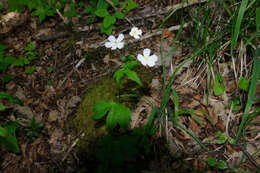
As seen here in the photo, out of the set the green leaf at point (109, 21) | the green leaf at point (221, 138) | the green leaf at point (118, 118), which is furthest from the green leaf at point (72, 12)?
the green leaf at point (221, 138)

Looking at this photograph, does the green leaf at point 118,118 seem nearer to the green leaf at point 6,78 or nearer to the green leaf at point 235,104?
the green leaf at point 235,104

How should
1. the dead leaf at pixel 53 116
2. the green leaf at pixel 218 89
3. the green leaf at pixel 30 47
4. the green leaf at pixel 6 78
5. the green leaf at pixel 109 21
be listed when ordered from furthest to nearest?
1. the green leaf at pixel 30 47
2. the green leaf at pixel 6 78
3. the green leaf at pixel 109 21
4. the dead leaf at pixel 53 116
5. the green leaf at pixel 218 89

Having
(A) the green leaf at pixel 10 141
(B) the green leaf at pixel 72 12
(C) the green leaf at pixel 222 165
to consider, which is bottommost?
(C) the green leaf at pixel 222 165

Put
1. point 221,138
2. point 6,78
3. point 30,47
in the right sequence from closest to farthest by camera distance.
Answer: point 221,138
point 6,78
point 30,47

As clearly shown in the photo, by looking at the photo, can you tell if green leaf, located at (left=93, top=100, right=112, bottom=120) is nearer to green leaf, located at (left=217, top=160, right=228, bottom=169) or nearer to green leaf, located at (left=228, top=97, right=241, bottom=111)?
green leaf, located at (left=217, top=160, right=228, bottom=169)

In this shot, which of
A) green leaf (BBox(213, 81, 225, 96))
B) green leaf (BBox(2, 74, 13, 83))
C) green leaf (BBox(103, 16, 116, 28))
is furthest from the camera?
green leaf (BBox(2, 74, 13, 83))

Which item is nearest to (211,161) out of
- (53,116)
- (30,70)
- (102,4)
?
(53,116)

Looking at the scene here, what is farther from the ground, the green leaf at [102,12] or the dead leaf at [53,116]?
the green leaf at [102,12]

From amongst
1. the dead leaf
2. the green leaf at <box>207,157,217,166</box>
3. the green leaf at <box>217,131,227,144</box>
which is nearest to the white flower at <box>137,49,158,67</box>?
the green leaf at <box>217,131,227,144</box>

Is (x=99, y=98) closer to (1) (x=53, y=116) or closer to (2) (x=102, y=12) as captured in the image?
(1) (x=53, y=116)

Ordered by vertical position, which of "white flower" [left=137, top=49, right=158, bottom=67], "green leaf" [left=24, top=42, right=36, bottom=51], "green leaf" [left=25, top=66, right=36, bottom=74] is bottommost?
"white flower" [left=137, top=49, right=158, bottom=67]
